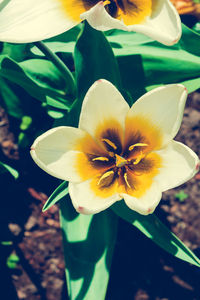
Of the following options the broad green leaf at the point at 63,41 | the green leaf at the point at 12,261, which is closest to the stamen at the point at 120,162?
the broad green leaf at the point at 63,41

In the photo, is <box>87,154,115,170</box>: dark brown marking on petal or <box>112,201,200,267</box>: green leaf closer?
<box>87,154,115,170</box>: dark brown marking on petal

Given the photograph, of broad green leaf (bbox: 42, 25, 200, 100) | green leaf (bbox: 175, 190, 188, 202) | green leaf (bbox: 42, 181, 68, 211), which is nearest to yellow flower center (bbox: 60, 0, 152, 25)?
broad green leaf (bbox: 42, 25, 200, 100)

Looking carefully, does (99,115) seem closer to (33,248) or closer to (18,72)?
(18,72)

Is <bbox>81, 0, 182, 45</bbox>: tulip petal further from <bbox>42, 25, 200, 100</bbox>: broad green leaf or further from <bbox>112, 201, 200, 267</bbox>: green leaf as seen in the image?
<bbox>112, 201, 200, 267</bbox>: green leaf

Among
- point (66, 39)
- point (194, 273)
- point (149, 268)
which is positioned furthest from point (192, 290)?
point (66, 39)

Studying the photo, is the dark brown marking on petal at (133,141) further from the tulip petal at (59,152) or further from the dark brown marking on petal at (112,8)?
the dark brown marking on petal at (112,8)
